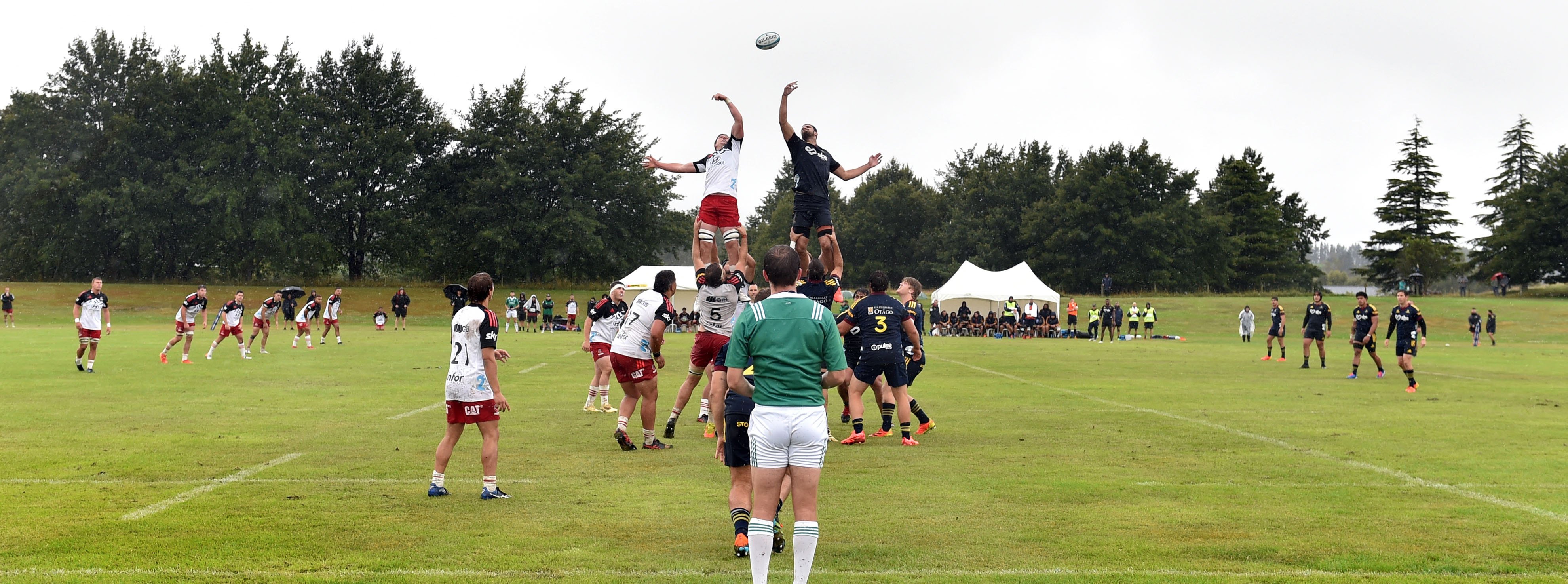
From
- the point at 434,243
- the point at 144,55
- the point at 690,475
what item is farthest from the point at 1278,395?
the point at 144,55

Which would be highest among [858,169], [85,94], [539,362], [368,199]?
[85,94]

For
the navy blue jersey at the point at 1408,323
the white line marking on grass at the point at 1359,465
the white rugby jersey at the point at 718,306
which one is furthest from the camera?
the navy blue jersey at the point at 1408,323

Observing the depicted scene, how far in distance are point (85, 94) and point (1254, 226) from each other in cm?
9696

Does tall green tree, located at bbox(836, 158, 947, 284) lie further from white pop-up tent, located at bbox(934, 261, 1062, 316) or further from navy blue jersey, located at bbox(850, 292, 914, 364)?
navy blue jersey, located at bbox(850, 292, 914, 364)

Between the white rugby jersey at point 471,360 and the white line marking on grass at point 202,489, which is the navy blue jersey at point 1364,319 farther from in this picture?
the white line marking on grass at point 202,489

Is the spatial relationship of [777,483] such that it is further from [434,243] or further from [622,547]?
[434,243]

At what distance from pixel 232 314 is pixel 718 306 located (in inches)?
760

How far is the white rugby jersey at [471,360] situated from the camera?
8.10m

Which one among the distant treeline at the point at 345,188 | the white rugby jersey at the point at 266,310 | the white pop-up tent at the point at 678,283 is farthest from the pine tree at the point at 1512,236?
the white rugby jersey at the point at 266,310

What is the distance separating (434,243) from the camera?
77438mm

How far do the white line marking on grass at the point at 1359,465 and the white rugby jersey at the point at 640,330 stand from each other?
6932 mm

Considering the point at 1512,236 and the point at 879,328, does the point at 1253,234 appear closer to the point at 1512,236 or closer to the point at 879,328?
the point at 1512,236

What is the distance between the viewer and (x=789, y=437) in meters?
5.25

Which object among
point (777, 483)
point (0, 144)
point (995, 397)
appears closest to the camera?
point (777, 483)
